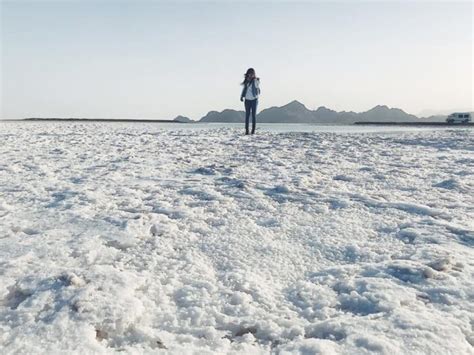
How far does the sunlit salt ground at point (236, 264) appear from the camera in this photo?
5.74 ft

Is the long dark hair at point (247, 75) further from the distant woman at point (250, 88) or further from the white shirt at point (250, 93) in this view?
the white shirt at point (250, 93)

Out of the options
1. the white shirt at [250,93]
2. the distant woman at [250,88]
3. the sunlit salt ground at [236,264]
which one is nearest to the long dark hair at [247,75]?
the distant woman at [250,88]

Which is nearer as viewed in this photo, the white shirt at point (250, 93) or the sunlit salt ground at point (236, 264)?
the sunlit salt ground at point (236, 264)

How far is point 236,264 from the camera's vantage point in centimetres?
248

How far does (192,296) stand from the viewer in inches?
81.5

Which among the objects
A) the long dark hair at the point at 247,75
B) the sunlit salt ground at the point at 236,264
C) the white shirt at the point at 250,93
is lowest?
the sunlit salt ground at the point at 236,264

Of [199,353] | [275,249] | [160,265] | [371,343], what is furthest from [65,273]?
[371,343]

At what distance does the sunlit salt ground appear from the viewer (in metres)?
1.75

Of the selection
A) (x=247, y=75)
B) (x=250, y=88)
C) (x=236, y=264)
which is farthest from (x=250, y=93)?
(x=236, y=264)

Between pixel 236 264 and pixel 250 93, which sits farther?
pixel 250 93

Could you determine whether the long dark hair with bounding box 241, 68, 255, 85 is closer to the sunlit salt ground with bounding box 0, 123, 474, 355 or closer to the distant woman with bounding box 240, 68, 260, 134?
the distant woman with bounding box 240, 68, 260, 134

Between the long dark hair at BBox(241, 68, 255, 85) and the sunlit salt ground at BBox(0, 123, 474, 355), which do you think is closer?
the sunlit salt ground at BBox(0, 123, 474, 355)

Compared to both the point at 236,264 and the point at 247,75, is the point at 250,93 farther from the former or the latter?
the point at 236,264

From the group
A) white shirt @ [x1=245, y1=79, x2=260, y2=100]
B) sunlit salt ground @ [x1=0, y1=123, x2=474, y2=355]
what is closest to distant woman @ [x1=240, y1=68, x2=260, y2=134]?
white shirt @ [x1=245, y1=79, x2=260, y2=100]
